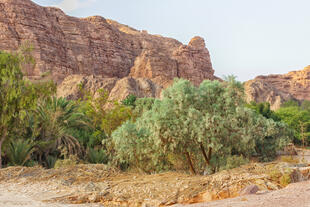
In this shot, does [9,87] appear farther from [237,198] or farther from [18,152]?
[237,198]

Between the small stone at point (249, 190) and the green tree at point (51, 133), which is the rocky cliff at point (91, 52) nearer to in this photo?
the green tree at point (51, 133)

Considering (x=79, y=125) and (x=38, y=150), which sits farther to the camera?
(x=79, y=125)

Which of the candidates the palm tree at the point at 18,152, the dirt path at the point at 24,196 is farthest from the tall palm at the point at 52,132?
the dirt path at the point at 24,196

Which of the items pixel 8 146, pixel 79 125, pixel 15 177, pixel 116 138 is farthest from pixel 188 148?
pixel 79 125

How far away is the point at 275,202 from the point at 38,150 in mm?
14684

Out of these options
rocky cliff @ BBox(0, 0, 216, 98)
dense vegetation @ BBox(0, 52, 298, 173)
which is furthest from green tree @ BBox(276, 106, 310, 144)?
dense vegetation @ BBox(0, 52, 298, 173)

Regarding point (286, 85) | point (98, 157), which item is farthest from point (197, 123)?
point (286, 85)

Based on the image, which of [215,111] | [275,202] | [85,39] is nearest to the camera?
[275,202]

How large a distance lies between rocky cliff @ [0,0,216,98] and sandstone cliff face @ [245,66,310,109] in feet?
45.0

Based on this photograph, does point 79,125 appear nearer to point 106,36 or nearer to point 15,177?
point 15,177

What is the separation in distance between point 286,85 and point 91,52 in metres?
61.6

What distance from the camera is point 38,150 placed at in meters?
16.9

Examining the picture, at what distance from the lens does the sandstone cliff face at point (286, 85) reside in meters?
79.4

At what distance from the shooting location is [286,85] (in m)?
97.8
